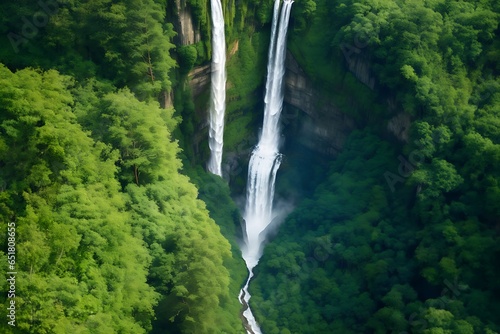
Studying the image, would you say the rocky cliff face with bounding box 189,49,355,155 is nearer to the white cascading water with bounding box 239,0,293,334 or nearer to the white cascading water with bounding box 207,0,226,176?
the white cascading water with bounding box 239,0,293,334

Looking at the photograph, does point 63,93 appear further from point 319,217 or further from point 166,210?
point 319,217

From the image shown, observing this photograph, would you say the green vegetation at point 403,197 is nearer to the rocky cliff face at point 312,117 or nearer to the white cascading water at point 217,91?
the rocky cliff face at point 312,117

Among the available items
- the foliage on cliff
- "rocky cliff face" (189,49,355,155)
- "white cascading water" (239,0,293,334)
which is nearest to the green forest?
the foliage on cliff

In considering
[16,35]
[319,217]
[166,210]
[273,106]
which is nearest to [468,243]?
[319,217]

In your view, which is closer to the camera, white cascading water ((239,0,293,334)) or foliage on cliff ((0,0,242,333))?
foliage on cliff ((0,0,242,333))

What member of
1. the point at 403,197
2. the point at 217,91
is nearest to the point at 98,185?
the point at 217,91
